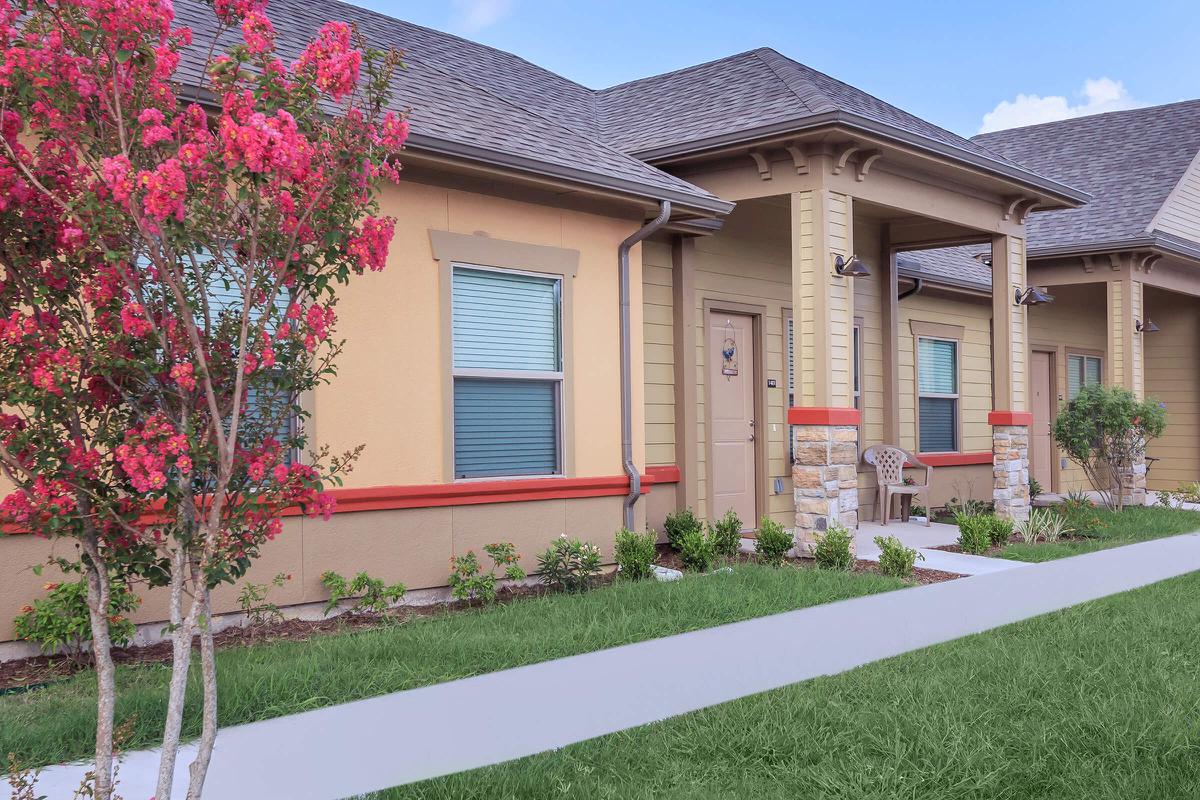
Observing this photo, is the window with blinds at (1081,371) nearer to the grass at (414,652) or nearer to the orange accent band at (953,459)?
the orange accent band at (953,459)

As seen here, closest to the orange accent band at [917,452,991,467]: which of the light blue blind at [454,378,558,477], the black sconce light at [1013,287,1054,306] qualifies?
the black sconce light at [1013,287,1054,306]

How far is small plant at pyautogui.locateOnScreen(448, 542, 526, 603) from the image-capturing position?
739cm

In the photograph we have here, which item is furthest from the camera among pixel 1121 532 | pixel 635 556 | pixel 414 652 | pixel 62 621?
pixel 1121 532

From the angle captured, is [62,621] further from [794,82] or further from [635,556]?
[794,82]

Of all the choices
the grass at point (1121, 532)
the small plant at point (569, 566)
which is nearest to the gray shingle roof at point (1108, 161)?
the grass at point (1121, 532)

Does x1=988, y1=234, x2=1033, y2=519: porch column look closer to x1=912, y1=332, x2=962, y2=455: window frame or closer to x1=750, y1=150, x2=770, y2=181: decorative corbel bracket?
x1=912, y1=332, x2=962, y2=455: window frame

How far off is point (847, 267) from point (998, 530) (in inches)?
137

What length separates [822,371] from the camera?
9164mm

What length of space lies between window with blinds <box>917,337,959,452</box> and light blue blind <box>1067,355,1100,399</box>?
14.3 feet

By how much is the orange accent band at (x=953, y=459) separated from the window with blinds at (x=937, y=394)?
5.2 inches

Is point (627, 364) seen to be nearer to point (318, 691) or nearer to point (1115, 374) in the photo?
point (318, 691)

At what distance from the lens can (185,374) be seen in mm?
2871


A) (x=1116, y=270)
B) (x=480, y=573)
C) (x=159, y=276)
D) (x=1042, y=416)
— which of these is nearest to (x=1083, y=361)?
(x=1042, y=416)

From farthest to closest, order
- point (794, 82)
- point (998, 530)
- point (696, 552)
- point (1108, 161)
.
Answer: point (1108, 161), point (998, 530), point (794, 82), point (696, 552)
